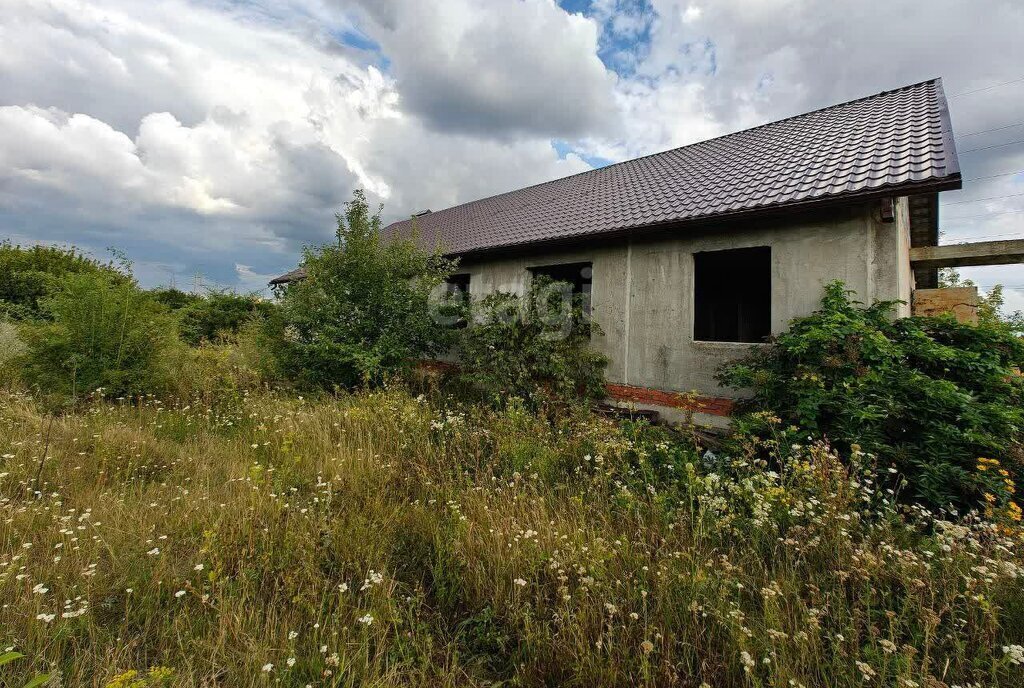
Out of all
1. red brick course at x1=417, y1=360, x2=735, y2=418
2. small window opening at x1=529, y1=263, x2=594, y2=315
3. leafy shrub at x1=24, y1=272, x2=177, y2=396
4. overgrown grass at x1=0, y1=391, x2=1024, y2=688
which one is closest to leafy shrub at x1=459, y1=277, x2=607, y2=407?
red brick course at x1=417, y1=360, x2=735, y2=418

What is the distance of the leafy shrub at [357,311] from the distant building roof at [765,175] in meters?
1.26

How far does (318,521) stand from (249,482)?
902mm

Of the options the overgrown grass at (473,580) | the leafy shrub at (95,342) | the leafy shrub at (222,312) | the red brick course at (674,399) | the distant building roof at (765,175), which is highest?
the distant building roof at (765,175)

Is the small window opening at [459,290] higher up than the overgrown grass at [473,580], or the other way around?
the small window opening at [459,290]

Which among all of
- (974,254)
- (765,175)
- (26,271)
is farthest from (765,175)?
(26,271)

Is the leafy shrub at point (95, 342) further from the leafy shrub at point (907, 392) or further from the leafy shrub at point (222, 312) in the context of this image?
the leafy shrub at point (222, 312)

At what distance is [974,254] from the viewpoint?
18.1 feet

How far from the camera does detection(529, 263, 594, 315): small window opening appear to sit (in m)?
8.45

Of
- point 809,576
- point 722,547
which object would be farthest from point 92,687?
point 809,576

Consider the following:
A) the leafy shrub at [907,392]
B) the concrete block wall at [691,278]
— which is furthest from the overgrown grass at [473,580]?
the concrete block wall at [691,278]

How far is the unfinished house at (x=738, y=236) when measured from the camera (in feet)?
17.6

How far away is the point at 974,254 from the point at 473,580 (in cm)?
754

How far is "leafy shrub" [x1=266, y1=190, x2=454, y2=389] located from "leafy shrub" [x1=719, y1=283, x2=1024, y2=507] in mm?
5580

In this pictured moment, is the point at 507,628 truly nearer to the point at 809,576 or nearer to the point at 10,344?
the point at 809,576
